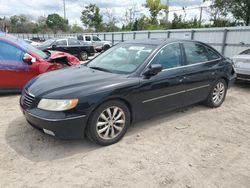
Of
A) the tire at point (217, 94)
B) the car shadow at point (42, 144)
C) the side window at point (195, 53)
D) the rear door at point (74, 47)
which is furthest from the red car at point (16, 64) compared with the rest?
the rear door at point (74, 47)

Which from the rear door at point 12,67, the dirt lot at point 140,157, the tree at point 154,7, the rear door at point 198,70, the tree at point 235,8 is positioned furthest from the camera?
the tree at point 154,7

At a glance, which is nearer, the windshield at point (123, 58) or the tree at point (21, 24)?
the windshield at point (123, 58)

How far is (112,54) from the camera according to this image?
4.35 metres

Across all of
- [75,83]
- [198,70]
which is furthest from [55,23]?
[75,83]

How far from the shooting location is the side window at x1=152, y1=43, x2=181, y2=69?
389cm

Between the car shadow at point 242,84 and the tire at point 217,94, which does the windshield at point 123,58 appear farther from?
the car shadow at point 242,84

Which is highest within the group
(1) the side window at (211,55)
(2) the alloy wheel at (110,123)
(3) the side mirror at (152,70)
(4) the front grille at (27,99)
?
(1) the side window at (211,55)

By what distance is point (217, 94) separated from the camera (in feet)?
16.7

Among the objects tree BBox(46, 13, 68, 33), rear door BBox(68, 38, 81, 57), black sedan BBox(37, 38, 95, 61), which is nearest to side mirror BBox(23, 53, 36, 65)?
black sedan BBox(37, 38, 95, 61)

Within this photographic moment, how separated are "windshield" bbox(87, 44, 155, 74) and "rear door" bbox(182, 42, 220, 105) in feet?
2.90

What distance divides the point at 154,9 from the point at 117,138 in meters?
44.4

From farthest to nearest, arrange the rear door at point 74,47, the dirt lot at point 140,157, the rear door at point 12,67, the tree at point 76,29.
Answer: the tree at point 76,29 → the rear door at point 74,47 → the rear door at point 12,67 → the dirt lot at point 140,157

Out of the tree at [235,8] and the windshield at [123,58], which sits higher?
the tree at [235,8]

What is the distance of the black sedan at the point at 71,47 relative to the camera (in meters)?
13.2
